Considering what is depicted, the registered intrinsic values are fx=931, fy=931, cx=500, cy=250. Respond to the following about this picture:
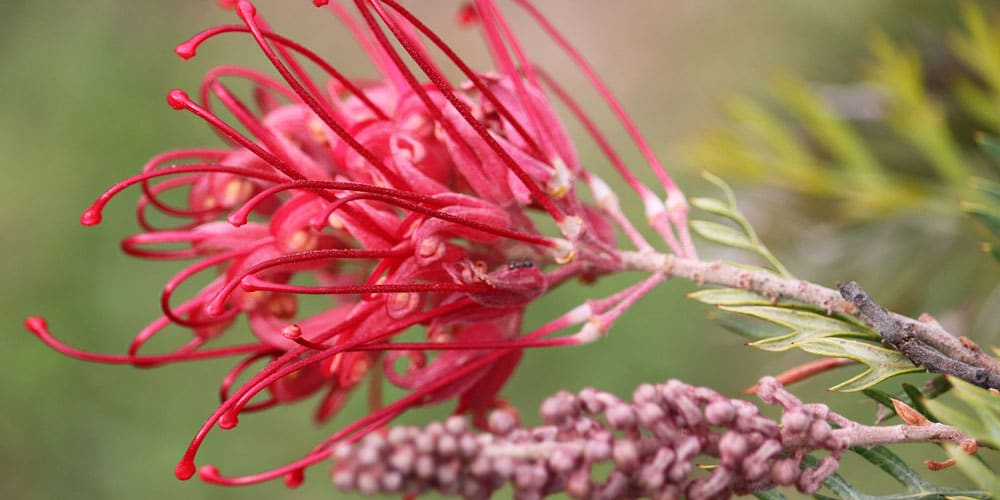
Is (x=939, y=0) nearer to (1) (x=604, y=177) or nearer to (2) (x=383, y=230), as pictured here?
(2) (x=383, y=230)

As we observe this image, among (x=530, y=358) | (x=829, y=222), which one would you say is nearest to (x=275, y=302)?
(x=829, y=222)

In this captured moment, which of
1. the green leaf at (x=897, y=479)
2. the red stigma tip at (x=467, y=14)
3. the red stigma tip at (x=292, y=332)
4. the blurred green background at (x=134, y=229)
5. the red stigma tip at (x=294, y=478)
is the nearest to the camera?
the green leaf at (x=897, y=479)

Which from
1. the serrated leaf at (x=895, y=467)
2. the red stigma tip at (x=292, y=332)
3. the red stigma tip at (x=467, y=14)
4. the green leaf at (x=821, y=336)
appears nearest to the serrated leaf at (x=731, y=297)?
the green leaf at (x=821, y=336)

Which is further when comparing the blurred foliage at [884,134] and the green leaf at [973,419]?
the blurred foliage at [884,134]

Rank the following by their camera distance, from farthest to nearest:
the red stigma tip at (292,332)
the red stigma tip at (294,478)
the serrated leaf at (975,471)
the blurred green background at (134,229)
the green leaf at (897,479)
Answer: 1. the blurred green background at (134,229)
2. the red stigma tip at (294,478)
3. the red stigma tip at (292,332)
4. the green leaf at (897,479)
5. the serrated leaf at (975,471)

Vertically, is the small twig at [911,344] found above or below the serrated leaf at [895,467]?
above

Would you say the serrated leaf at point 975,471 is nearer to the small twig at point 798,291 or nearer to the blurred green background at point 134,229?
the small twig at point 798,291

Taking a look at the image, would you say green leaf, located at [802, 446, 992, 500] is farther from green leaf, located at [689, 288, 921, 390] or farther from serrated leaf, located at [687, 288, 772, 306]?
serrated leaf, located at [687, 288, 772, 306]
